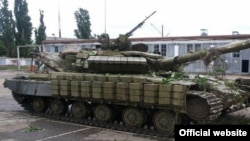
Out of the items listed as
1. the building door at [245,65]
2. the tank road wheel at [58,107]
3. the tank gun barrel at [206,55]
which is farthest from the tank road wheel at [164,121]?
the building door at [245,65]

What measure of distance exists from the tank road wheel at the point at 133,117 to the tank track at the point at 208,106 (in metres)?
1.68

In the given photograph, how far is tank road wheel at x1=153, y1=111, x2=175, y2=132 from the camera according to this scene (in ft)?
35.2

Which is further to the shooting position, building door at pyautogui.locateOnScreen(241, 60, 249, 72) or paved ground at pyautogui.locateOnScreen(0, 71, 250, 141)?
building door at pyautogui.locateOnScreen(241, 60, 249, 72)

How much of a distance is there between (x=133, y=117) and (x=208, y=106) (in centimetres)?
249

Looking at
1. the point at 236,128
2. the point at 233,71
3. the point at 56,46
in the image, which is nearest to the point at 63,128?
the point at 236,128

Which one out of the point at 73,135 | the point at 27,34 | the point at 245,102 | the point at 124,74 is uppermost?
the point at 27,34

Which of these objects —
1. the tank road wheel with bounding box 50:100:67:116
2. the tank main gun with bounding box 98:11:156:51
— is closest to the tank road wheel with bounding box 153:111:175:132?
the tank main gun with bounding box 98:11:156:51

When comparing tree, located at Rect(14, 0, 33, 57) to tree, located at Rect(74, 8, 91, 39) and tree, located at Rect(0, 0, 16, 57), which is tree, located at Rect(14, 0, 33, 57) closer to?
tree, located at Rect(0, 0, 16, 57)

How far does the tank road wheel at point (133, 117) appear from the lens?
11.4 meters

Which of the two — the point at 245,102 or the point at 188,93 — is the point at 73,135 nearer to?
the point at 188,93

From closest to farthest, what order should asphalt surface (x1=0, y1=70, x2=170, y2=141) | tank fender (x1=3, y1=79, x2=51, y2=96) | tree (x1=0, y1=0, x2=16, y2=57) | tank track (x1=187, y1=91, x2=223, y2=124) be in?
tank track (x1=187, y1=91, x2=223, y2=124), asphalt surface (x1=0, y1=70, x2=170, y2=141), tank fender (x1=3, y1=79, x2=51, y2=96), tree (x1=0, y1=0, x2=16, y2=57)

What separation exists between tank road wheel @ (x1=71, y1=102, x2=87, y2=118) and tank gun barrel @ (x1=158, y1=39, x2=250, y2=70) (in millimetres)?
2786

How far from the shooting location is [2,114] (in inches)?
578

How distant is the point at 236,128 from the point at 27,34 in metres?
58.2
